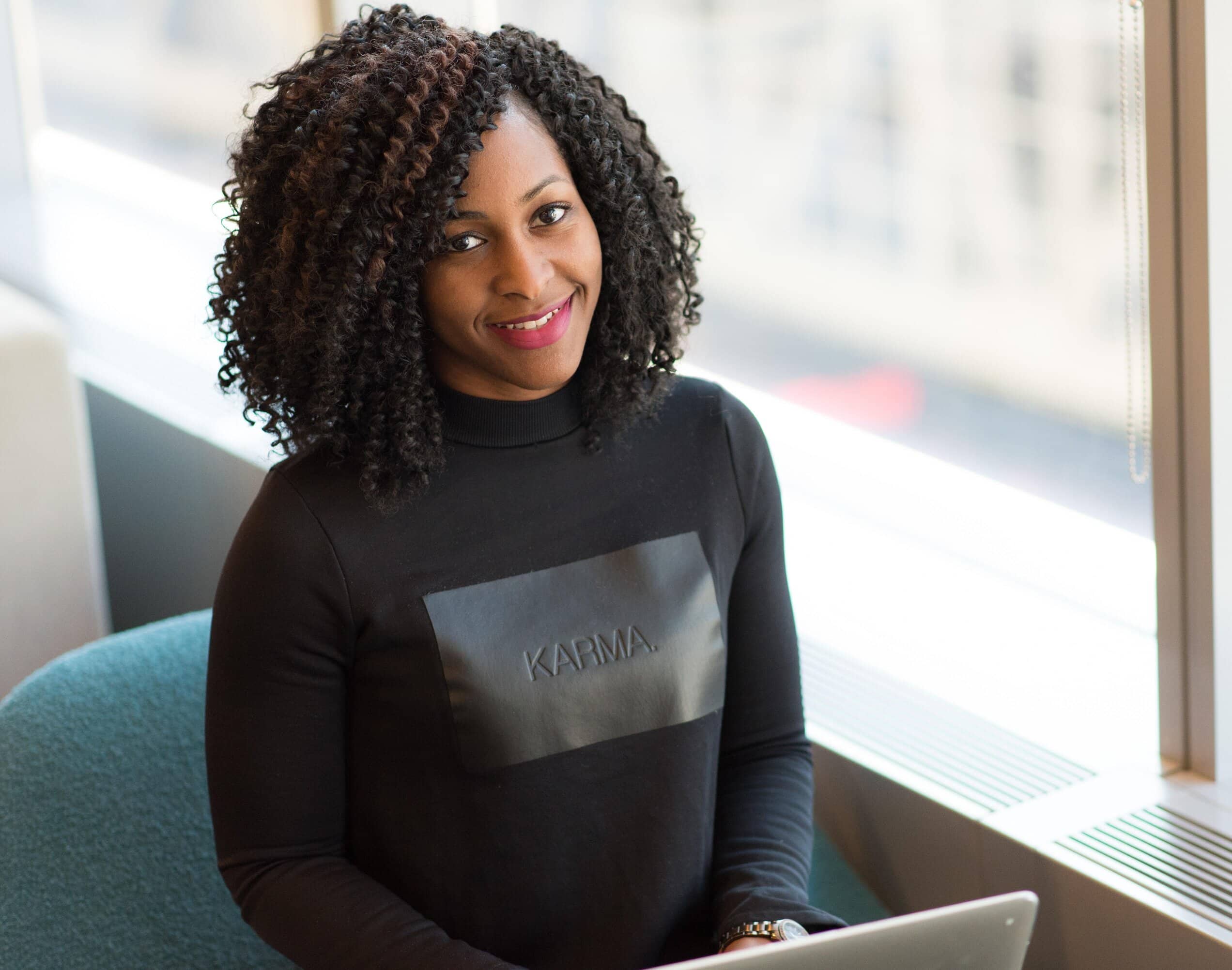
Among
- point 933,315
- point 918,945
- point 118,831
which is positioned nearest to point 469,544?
point 918,945

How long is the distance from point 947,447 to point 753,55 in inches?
24.0

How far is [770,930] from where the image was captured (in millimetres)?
1206

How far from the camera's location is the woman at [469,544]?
3.67 ft

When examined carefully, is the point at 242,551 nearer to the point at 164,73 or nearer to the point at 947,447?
the point at 947,447

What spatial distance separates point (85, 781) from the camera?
1532 mm

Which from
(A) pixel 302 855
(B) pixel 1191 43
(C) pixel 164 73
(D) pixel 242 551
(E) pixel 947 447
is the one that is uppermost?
(C) pixel 164 73

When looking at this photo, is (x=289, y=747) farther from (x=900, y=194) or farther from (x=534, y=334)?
(x=900, y=194)

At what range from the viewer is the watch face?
1.21 meters

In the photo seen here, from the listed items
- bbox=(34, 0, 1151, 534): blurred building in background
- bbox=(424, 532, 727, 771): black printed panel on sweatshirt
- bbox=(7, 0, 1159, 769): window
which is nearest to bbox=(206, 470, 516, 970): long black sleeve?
bbox=(424, 532, 727, 771): black printed panel on sweatshirt

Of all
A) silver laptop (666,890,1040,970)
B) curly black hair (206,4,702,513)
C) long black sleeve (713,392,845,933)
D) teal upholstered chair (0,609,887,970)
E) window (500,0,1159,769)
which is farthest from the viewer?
window (500,0,1159,769)

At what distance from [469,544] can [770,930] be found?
16.6 inches

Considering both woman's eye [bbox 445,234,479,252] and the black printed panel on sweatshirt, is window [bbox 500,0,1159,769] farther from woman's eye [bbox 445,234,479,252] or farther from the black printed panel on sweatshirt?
woman's eye [bbox 445,234,479,252]

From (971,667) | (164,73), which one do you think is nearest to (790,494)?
(971,667)

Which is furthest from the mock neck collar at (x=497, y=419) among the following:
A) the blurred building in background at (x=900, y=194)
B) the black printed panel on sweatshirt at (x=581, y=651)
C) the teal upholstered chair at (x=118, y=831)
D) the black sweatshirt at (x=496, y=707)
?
the teal upholstered chair at (x=118, y=831)
